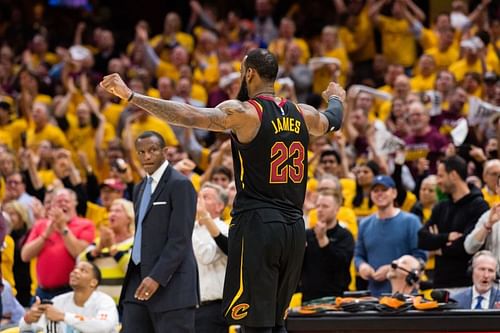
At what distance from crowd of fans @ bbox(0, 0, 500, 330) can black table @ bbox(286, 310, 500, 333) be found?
142 centimetres

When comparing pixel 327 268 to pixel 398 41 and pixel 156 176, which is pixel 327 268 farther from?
pixel 398 41

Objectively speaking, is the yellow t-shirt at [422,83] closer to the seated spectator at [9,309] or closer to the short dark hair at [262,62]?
the seated spectator at [9,309]

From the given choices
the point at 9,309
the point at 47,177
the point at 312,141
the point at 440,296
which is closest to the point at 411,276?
the point at 440,296

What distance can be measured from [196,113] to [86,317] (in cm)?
350

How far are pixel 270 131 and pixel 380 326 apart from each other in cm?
206

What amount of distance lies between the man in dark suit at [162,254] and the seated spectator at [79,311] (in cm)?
96

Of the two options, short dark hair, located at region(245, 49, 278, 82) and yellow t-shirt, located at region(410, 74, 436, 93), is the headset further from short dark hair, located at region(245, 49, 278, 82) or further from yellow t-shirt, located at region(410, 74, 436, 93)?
yellow t-shirt, located at region(410, 74, 436, 93)

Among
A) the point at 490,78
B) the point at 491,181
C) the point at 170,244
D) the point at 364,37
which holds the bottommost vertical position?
the point at 170,244

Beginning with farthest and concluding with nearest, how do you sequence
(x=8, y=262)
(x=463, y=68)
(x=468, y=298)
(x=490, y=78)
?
(x=463, y=68) < (x=490, y=78) < (x=8, y=262) < (x=468, y=298)

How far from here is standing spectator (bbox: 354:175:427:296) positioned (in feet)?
34.8

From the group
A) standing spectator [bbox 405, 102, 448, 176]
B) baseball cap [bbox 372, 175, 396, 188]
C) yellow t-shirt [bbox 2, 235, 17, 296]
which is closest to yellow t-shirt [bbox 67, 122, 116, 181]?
yellow t-shirt [bbox 2, 235, 17, 296]

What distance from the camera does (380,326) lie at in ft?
26.6

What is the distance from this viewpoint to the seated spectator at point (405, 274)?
9875 mm

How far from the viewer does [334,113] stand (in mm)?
7387
